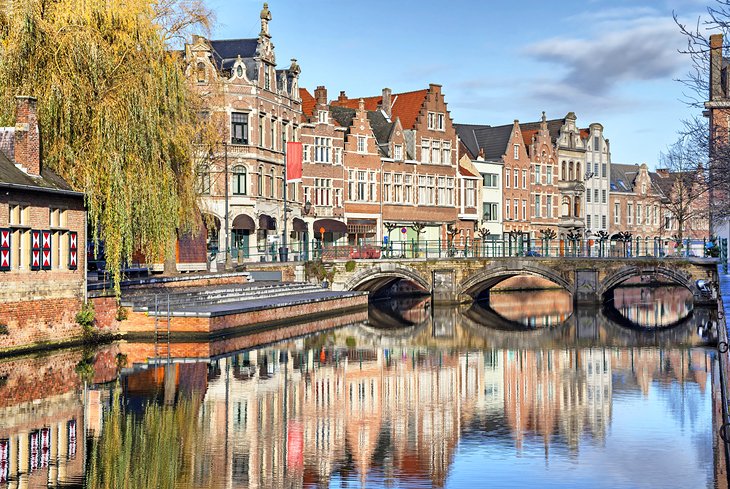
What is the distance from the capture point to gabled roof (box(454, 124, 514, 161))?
71438 millimetres

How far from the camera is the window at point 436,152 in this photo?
64375mm

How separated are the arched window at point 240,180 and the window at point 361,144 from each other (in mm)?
11729

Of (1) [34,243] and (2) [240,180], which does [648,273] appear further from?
(1) [34,243]

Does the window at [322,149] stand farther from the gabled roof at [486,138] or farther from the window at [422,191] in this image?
the gabled roof at [486,138]

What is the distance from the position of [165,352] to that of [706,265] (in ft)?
93.4

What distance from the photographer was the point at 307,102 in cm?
6012

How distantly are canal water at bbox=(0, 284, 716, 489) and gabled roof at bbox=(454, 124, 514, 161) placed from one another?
3990 centimetres

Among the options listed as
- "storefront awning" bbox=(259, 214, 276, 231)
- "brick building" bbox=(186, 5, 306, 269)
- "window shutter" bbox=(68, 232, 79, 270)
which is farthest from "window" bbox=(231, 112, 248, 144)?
"window shutter" bbox=(68, 232, 79, 270)

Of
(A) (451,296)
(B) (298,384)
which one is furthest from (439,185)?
(B) (298,384)

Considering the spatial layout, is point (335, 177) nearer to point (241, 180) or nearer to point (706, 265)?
point (241, 180)

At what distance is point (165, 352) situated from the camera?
26.8m

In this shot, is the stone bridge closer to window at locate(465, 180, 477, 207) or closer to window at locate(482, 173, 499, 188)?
window at locate(465, 180, 477, 207)

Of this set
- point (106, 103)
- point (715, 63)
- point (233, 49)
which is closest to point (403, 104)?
point (233, 49)

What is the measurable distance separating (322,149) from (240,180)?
8949mm
